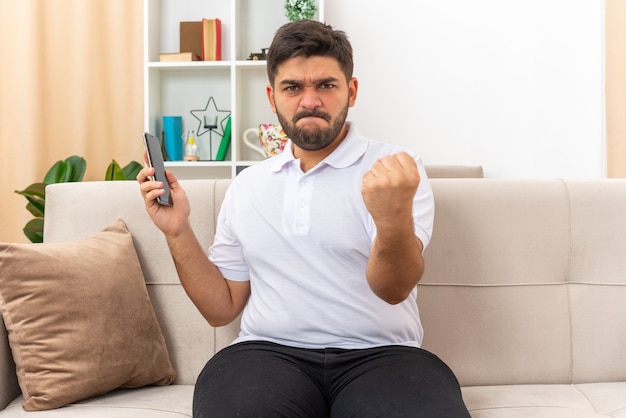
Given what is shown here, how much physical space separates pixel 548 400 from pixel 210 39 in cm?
259

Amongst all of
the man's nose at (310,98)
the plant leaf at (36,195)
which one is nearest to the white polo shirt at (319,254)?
the man's nose at (310,98)

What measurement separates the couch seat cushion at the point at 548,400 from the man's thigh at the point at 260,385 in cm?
36

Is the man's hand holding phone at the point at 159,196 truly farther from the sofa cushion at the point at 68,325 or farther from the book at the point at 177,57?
the book at the point at 177,57

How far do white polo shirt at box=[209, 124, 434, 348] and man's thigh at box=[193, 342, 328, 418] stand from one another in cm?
7

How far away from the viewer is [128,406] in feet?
4.83

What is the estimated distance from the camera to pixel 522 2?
11.7 feet

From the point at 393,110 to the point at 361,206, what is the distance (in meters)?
2.28

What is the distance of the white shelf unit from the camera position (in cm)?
363

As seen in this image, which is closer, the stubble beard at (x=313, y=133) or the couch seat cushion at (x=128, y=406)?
the couch seat cushion at (x=128, y=406)

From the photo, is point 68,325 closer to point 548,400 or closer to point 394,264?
point 394,264

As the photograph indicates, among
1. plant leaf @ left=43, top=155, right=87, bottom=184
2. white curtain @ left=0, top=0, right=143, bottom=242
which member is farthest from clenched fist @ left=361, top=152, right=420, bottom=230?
white curtain @ left=0, top=0, right=143, bottom=242

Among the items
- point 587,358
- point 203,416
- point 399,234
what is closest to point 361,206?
point 399,234

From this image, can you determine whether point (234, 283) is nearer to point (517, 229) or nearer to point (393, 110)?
point (517, 229)

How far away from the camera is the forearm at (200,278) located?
1.54 m
